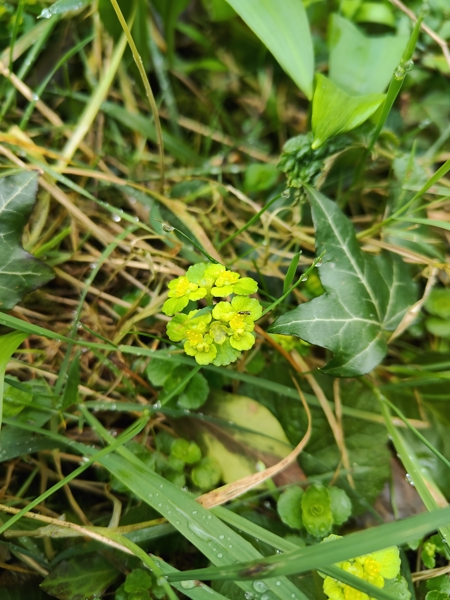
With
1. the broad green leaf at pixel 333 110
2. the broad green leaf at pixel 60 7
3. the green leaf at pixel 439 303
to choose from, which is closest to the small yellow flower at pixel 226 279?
the broad green leaf at pixel 333 110

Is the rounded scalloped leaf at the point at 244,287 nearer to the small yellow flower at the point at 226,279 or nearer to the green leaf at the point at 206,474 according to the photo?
the small yellow flower at the point at 226,279

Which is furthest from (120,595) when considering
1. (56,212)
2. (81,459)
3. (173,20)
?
(173,20)

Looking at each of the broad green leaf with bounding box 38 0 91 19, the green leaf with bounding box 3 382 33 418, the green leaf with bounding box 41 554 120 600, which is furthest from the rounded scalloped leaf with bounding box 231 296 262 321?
the broad green leaf with bounding box 38 0 91 19

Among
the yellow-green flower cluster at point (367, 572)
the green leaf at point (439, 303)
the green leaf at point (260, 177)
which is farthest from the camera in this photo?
the green leaf at point (260, 177)

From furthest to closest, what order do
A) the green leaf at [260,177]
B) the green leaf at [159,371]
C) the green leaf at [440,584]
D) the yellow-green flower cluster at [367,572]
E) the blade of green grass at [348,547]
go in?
the green leaf at [260,177]
the green leaf at [159,371]
the green leaf at [440,584]
the yellow-green flower cluster at [367,572]
the blade of green grass at [348,547]

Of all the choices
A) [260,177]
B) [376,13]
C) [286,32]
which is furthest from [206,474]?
[376,13]

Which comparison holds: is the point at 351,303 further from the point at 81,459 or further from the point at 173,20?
the point at 173,20
